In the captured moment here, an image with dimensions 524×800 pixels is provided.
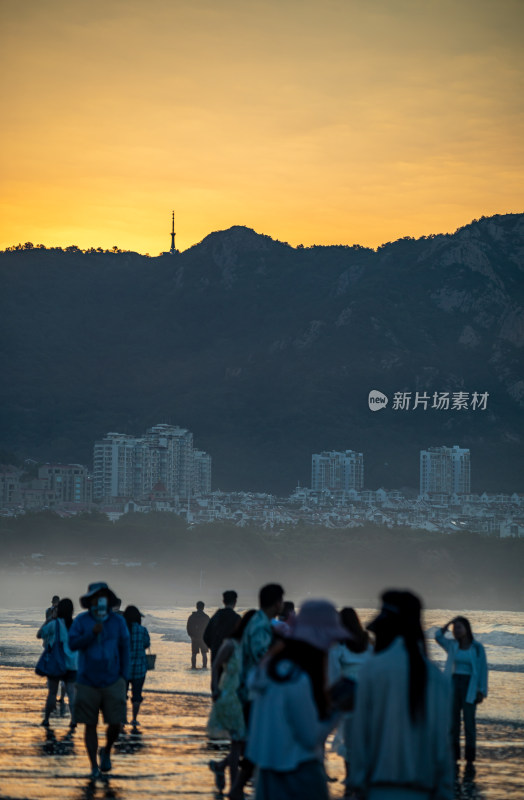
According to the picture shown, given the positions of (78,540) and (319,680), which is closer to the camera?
(319,680)

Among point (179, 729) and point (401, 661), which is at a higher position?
point (401, 661)

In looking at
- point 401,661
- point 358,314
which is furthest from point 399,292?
point 401,661

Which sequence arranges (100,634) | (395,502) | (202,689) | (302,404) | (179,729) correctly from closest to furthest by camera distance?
1. (100,634)
2. (179,729)
3. (202,689)
4. (395,502)
5. (302,404)

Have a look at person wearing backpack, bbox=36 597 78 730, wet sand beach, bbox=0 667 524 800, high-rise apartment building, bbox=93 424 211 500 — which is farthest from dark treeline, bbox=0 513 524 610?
person wearing backpack, bbox=36 597 78 730

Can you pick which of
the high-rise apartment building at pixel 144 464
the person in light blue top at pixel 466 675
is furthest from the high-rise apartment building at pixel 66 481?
the person in light blue top at pixel 466 675

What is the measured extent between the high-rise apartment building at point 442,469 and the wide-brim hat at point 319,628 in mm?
166025

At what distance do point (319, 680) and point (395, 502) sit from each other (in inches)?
6832

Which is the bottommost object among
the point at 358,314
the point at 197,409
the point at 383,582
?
the point at 383,582

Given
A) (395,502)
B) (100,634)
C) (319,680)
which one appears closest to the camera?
(319,680)

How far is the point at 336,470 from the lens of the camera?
181 metres

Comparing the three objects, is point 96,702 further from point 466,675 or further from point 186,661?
point 186,661

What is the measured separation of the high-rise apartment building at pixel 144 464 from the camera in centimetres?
18200

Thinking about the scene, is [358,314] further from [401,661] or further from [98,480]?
[401,661]

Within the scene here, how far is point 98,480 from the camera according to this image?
18250 cm
